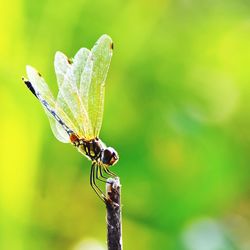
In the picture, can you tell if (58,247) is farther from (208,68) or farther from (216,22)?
(216,22)

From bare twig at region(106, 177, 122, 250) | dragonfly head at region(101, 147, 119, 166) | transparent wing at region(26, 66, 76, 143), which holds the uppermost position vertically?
transparent wing at region(26, 66, 76, 143)

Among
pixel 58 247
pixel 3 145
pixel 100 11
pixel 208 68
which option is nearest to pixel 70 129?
pixel 3 145

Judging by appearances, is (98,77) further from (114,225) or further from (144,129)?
(144,129)

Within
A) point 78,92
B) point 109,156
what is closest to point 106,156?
point 109,156

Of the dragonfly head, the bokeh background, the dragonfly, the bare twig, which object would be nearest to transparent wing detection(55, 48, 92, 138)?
the dragonfly

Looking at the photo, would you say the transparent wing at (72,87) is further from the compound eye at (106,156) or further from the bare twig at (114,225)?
the bare twig at (114,225)

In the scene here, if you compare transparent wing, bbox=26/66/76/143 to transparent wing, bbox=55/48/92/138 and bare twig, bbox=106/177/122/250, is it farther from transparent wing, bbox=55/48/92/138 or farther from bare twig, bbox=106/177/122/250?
bare twig, bbox=106/177/122/250
